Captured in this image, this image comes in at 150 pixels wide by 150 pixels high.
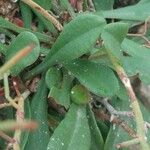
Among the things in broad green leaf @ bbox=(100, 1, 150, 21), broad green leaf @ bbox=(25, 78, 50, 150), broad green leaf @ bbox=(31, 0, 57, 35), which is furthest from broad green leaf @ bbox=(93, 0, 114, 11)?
broad green leaf @ bbox=(25, 78, 50, 150)

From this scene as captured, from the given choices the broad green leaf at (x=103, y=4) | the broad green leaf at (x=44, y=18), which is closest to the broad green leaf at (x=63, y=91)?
the broad green leaf at (x=44, y=18)

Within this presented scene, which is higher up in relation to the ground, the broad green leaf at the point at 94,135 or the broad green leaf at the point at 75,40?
the broad green leaf at the point at 75,40

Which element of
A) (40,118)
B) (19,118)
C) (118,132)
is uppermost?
(19,118)

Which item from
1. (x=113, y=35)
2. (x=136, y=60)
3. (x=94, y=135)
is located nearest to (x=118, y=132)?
(x=94, y=135)

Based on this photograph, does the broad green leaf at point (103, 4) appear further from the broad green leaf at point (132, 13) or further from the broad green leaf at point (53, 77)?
the broad green leaf at point (53, 77)

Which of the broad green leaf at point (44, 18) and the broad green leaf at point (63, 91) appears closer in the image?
the broad green leaf at point (63, 91)

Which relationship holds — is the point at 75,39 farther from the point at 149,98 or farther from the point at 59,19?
the point at 149,98

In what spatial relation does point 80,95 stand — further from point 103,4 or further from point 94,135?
point 103,4
